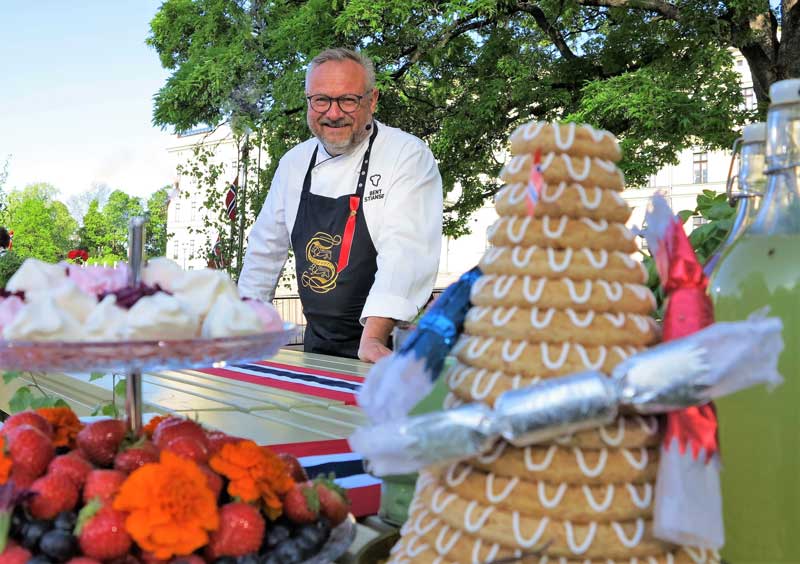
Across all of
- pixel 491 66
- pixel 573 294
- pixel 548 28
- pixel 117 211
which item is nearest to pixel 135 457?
pixel 573 294

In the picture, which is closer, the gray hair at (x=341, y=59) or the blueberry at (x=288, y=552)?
the blueberry at (x=288, y=552)

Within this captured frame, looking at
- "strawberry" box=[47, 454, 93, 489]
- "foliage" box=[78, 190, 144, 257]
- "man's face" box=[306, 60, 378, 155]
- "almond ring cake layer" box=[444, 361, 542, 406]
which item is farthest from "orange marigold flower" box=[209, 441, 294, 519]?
"foliage" box=[78, 190, 144, 257]

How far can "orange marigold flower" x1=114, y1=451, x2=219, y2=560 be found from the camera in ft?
2.08

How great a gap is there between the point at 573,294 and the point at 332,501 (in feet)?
1.29

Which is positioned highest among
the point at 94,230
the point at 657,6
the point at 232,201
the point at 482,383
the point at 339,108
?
the point at 94,230

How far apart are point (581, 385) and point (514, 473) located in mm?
81

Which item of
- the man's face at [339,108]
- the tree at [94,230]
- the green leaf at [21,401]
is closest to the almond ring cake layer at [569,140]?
the green leaf at [21,401]

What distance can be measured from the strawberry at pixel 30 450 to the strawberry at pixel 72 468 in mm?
13

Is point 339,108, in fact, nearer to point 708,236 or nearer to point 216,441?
point 708,236

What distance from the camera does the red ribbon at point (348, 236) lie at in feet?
10.4

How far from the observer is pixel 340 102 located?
3.21 meters

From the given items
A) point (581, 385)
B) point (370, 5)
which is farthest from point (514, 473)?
point (370, 5)

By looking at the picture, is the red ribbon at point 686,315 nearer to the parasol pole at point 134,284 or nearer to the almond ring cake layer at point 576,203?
the almond ring cake layer at point 576,203

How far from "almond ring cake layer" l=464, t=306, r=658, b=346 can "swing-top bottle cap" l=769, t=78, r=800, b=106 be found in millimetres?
277
